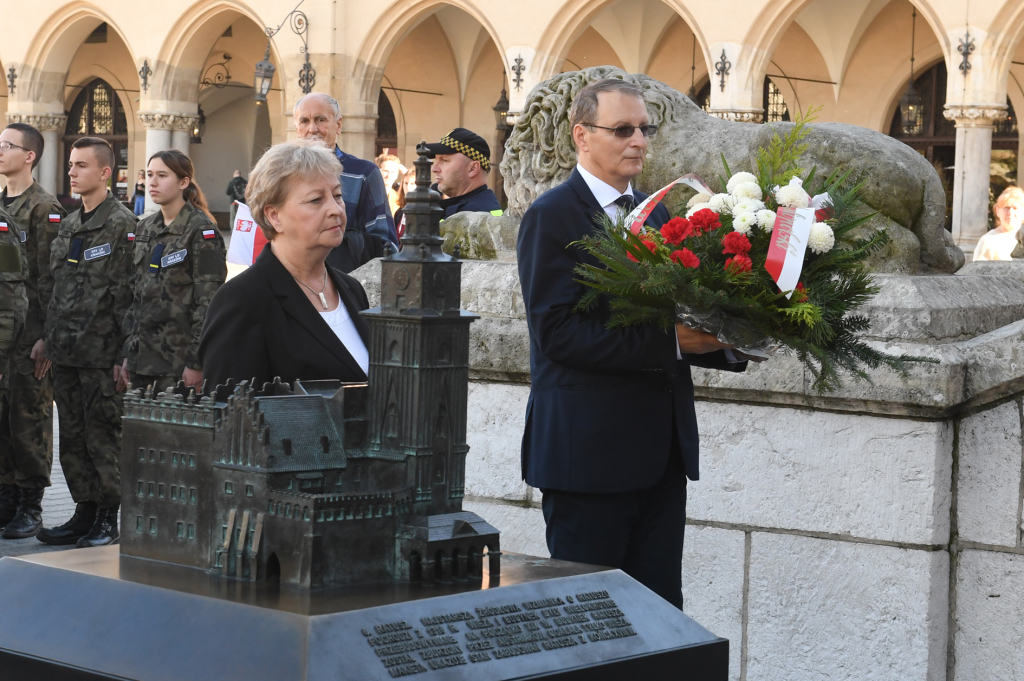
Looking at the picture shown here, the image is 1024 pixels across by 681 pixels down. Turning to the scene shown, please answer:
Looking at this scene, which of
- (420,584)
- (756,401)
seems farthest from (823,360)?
(756,401)

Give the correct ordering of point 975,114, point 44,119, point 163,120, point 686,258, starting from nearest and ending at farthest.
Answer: point 686,258, point 975,114, point 163,120, point 44,119

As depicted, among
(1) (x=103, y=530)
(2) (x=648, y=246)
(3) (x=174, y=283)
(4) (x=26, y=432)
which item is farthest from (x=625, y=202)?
(4) (x=26, y=432)

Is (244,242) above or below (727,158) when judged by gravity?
below

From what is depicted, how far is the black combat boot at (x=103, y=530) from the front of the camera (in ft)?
20.2

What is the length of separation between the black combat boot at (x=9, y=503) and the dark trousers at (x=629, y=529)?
435 centimetres

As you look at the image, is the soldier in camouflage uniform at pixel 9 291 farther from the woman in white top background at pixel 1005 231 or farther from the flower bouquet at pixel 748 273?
the woman in white top background at pixel 1005 231

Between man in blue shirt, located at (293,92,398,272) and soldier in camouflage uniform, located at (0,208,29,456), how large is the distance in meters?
1.71

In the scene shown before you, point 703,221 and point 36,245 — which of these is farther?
point 36,245

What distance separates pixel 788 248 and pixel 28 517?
195 inches

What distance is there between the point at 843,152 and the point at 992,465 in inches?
44.8

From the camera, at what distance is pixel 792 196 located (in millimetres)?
2725

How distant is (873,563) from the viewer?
12.6 ft

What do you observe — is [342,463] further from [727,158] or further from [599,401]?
[727,158]

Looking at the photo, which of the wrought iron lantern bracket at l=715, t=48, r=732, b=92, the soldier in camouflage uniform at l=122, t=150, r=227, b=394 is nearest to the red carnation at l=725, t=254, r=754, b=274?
the soldier in camouflage uniform at l=122, t=150, r=227, b=394
